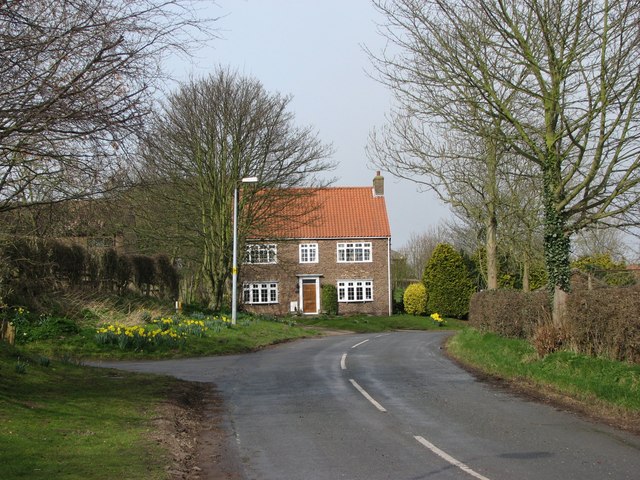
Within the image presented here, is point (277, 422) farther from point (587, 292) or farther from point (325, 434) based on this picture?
point (587, 292)

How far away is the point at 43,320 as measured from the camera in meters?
22.5

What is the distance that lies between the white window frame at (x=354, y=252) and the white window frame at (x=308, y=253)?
1823 mm

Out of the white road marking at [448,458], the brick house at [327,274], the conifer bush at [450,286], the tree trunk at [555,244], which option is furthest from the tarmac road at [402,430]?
the brick house at [327,274]

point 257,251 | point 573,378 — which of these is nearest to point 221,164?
point 257,251

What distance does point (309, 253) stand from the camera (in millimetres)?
54031

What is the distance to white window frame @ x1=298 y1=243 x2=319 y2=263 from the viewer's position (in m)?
53.9

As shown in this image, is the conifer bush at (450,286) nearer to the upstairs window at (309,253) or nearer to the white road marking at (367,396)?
the upstairs window at (309,253)

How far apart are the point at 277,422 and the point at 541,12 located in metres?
10.8

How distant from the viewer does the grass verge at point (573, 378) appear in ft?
36.3

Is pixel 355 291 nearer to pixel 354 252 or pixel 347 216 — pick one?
pixel 354 252

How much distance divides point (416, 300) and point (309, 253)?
9138 millimetres

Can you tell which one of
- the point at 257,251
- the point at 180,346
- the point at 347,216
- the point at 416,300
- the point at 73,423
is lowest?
the point at 73,423

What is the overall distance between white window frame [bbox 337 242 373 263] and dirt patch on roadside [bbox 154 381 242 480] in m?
40.0

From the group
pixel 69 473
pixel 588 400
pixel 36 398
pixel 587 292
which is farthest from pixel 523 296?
pixel 69 473
